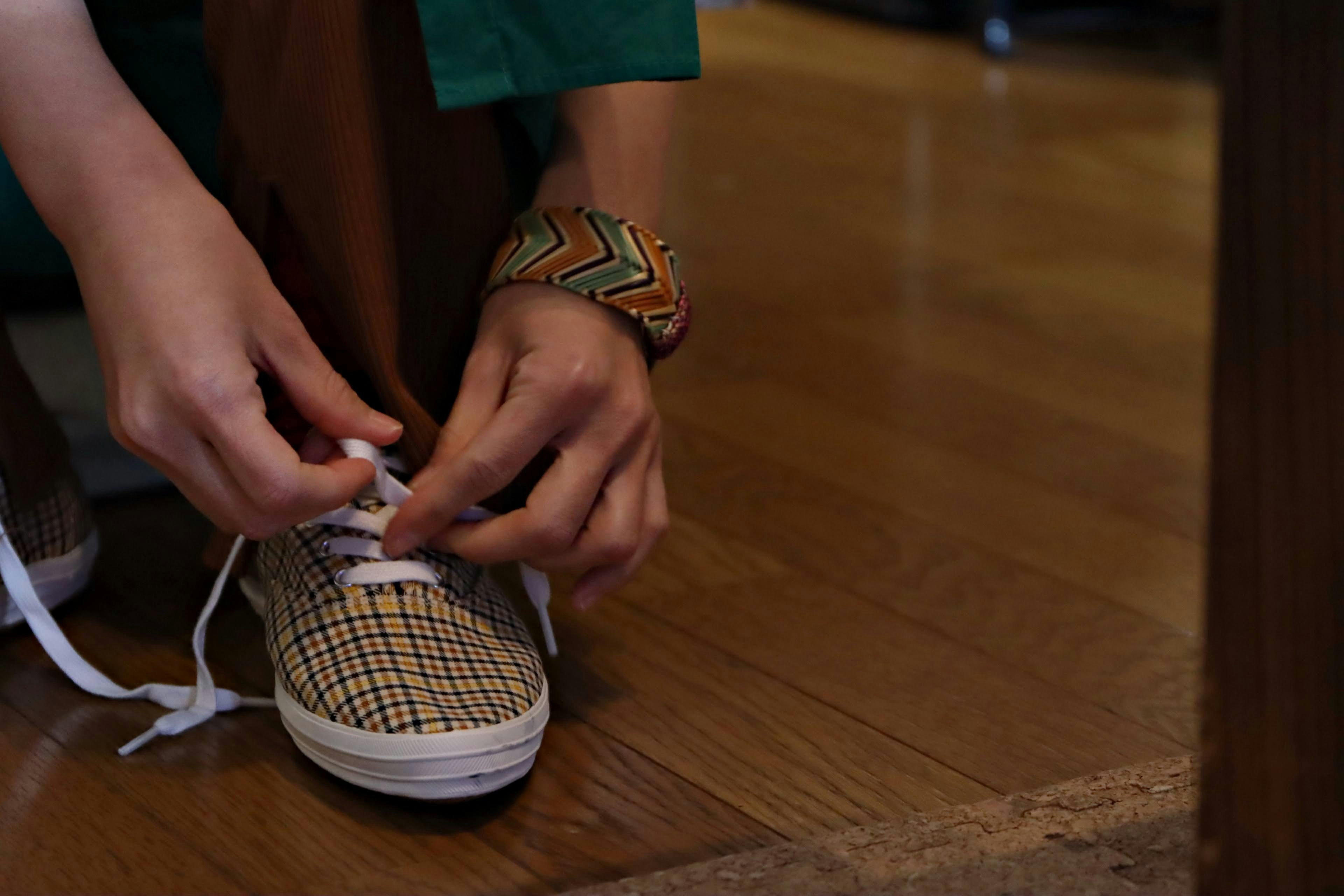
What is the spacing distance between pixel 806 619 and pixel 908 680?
0.08 meters

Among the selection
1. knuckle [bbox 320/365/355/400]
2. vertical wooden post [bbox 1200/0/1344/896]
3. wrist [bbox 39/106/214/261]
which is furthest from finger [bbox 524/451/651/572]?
vertical wooden post [bbox 1200/0/1344/896]

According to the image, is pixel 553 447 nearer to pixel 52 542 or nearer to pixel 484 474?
pixel 484 474

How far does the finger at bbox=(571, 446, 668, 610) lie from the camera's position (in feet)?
2.21

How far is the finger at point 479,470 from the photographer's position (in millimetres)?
623

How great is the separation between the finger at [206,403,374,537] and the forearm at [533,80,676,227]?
194 mm

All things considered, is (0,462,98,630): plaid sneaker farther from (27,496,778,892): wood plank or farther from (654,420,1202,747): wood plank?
(654,420,1202,747): wood plank

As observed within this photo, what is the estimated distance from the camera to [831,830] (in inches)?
23.5

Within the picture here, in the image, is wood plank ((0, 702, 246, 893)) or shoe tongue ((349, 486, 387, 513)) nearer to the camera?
wood plank ((0, 702, 246, 893))

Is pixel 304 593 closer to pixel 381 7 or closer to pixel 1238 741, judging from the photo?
pixel 381 7

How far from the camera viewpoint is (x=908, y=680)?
0.73 m

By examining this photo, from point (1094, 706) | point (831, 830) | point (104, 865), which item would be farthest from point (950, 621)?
point (104, 865)

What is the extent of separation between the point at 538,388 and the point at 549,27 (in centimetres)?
15

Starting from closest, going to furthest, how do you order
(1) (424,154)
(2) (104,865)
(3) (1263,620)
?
(3) (1263,620) < (2) (104,865) < (1) (424,154)

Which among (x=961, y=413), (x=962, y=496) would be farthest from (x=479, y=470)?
(x=961, y=413)
